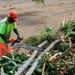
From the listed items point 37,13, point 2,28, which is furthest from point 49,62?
point 37,13

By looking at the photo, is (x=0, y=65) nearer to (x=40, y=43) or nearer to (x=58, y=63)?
(x=58, y=63)

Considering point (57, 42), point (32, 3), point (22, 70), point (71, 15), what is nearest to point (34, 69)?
point (22, 70)

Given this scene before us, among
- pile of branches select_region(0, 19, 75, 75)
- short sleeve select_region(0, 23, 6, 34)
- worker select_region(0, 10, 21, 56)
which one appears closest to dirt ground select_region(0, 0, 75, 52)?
worker select_region(0, 10, 21, 56)

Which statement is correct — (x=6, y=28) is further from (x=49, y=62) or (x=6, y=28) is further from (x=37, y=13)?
(x=37, y=13)

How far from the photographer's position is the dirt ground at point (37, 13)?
51.6ft

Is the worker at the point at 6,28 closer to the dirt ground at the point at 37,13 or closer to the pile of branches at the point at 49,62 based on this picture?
the pile of branches at the point at 49,62

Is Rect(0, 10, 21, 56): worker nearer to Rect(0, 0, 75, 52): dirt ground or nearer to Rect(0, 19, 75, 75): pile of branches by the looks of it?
Rect(0, 19, 75, 75): pile of branches

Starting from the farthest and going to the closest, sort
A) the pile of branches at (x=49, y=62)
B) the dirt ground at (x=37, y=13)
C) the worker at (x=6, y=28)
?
the dirt ground at (x=37, y=13), the worker at (x=6, y=28), the pile of branches at (x=49, y=62)

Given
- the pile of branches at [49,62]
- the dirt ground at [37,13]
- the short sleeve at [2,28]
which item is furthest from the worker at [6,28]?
the dirt ground at [37,13]

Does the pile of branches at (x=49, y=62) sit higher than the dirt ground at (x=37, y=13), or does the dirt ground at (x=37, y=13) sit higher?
the pile of branches at (x=49, y=62)

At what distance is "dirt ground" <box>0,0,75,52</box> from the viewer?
15.7 metres

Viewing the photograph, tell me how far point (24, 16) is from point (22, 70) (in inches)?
404

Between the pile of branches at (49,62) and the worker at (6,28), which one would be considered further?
the worker at (6,28)

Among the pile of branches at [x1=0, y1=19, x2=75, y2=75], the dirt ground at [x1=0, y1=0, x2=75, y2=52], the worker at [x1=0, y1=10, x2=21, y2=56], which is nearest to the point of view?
the pile of branches at [x1=0, y1=19, x2=75, y2=75]
